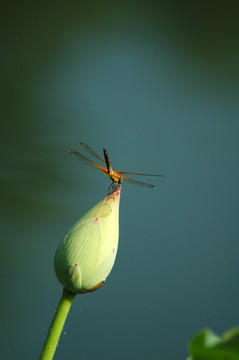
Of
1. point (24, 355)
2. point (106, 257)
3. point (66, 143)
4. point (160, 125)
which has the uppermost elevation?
point (160, 125)

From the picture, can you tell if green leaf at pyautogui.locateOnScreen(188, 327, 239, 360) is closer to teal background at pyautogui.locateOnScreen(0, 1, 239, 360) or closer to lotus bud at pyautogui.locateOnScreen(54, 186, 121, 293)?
lotus bud at pyautogui.locateOnScreen(54, 186, 121, 293)

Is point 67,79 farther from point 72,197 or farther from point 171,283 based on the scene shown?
point 171,283

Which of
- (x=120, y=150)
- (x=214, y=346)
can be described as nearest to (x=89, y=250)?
(x=214, y=346)

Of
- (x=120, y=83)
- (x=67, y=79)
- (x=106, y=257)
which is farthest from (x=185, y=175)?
(x=106, y=257)

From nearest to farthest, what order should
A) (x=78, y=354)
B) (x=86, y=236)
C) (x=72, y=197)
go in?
(x=86, y=236)
(x=78, y=354)
(x=72, y=197)

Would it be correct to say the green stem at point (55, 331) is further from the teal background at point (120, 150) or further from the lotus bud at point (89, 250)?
the teal background at point (120, 150)
